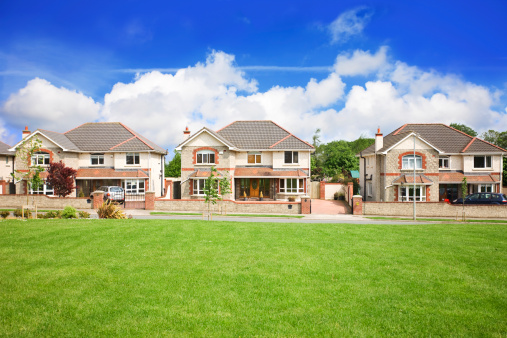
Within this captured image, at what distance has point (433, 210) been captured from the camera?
29.1 metres

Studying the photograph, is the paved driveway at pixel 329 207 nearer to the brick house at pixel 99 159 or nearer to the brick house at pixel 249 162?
the brick house at pixel 249 162

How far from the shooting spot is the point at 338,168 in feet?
188

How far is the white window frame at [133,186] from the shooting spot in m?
37.2

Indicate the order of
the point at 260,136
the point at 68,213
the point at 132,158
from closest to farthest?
the point at 68,213, the point at 132,158, the point at 260,136

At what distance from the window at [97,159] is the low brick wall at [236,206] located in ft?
42.0

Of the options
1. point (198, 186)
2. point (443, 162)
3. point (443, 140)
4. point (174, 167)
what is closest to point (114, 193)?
point (198, 186)

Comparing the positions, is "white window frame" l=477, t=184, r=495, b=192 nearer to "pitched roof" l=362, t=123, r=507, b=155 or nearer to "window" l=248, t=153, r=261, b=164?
"pitched roof" l=362, t=123, r=507, b=155

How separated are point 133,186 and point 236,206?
48.9 feet

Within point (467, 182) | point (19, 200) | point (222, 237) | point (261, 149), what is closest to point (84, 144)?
point (19, 200)

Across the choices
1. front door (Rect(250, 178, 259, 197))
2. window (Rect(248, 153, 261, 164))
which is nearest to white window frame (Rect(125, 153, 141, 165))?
window (Rect(248, 153, 261, 164))

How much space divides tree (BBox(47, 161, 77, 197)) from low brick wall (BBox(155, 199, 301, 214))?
10.9 meters

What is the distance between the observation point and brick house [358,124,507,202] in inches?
1351

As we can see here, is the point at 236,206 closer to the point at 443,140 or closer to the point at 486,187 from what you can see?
the point at 443,140

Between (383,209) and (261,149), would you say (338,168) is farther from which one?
(383,209)
